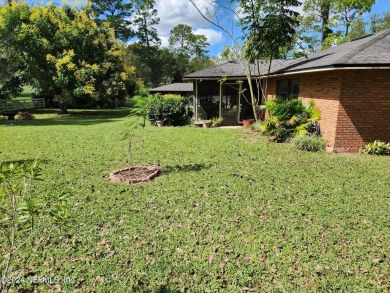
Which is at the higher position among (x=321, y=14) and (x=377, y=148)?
(x=321, y=14)

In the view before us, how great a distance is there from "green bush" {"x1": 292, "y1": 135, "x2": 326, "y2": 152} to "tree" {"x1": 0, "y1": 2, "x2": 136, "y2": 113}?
619 inches

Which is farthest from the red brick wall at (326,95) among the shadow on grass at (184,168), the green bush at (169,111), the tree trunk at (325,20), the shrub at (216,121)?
the tree trunk at (325,20)

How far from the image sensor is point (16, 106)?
23.3m

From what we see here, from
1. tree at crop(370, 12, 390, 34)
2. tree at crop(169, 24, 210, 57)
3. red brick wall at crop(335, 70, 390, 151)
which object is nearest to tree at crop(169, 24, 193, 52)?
tree at crop(169, 24, 210, 57)

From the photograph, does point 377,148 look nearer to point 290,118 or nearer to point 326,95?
point 326,95

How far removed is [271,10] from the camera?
38.3 feet

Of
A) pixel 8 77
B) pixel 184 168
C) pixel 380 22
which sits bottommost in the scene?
pixel 184 168

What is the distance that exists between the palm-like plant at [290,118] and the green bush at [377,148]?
1981 mm

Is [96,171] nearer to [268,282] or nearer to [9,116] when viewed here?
[268,282]

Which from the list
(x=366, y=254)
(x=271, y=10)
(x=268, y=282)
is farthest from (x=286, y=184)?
(x=271, y=10)

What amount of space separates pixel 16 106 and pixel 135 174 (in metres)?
22.5

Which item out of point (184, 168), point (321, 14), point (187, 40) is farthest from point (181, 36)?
point (184, 168)

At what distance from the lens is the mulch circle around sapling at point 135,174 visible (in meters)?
6.20

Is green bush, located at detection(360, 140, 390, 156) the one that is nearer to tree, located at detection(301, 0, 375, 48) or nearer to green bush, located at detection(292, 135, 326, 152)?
green bush, located at detection(292, 135, 326, 152)
